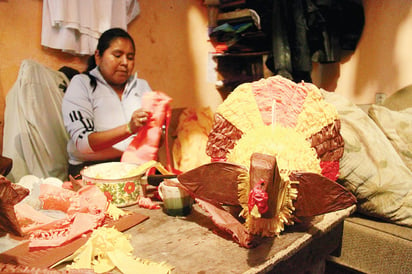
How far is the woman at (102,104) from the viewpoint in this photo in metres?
1.68

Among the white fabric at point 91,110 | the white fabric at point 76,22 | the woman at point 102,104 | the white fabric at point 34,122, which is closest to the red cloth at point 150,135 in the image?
the woman at point 102,104

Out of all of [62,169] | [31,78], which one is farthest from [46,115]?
[62,169]

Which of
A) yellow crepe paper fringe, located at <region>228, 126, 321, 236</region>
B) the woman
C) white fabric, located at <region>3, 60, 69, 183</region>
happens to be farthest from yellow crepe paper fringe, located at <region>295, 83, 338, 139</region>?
white fabric, located at <region>3, 60, 69, 183</region>

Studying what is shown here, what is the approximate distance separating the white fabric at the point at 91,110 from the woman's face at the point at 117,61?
5 centimetres

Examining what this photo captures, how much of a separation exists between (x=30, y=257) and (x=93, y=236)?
0.49 feet

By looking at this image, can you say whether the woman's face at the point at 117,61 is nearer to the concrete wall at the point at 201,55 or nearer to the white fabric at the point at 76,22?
the white fabric at the point at 76,22

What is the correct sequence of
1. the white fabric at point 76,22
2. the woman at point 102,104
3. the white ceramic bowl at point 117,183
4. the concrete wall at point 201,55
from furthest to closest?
the concrete wall at point 201,55
the white fabric at point 76,22
the woman at point 102,104
the white ceramic bowl at point 117,183

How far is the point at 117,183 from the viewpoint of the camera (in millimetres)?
1142

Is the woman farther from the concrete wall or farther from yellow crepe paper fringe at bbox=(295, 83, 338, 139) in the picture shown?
yellow crepe paper fringe at bbox=(295, 83, 338, 139)

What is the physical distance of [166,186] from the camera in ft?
3.57

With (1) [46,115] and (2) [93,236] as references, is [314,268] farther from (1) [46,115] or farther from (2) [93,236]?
(1) [46,115]

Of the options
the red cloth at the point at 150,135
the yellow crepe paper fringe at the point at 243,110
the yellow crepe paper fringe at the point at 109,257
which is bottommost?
the yellow crepe paper fringe at the point at 109,257

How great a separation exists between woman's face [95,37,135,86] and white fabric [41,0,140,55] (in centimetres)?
30

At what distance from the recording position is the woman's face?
1.79 meters
